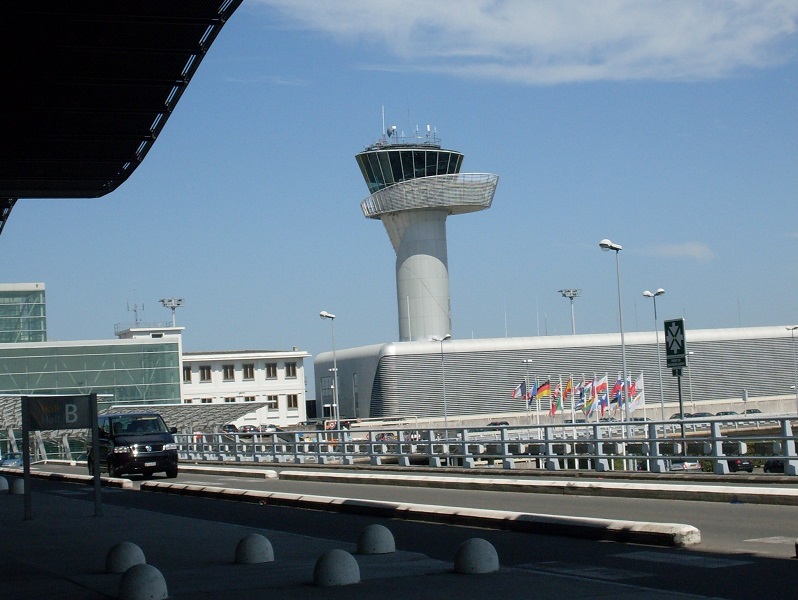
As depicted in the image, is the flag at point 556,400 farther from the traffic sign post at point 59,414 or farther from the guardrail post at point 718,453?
the traffic sign post at point 59,414

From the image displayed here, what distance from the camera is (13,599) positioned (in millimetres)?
9852

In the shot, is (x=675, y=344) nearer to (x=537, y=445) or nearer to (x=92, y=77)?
(x=92, y=77)

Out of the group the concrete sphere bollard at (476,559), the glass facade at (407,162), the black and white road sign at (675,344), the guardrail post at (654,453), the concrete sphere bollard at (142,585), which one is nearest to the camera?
the concrete sphere bollard at (142,585)

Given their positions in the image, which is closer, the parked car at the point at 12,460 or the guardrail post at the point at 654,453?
the guardrail post at the point at 654,453

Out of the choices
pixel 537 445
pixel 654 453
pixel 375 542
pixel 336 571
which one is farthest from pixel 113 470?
pixel 537 445

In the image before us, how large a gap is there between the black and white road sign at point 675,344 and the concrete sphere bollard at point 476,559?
15.6 metres

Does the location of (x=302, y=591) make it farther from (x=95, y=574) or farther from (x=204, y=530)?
(x=204, y=530)

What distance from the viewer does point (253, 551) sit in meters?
11.8

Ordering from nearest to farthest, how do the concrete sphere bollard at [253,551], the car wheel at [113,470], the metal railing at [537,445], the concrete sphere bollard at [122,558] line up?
the concrete sphere bollard at [122,558]
the concrete sphere bollard at [253,551]
the metal railing at [537,445]
the car wheel at [113,470]

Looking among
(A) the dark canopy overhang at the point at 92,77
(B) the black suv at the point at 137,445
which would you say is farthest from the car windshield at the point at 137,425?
(A) the dark canopy overhang at the point at 92,77

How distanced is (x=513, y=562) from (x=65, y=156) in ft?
44.6

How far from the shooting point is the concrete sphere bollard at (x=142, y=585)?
360 inches

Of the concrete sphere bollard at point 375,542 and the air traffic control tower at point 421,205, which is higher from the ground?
the air traffic control tower at point 421,205

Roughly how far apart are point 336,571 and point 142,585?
1.70 metres
